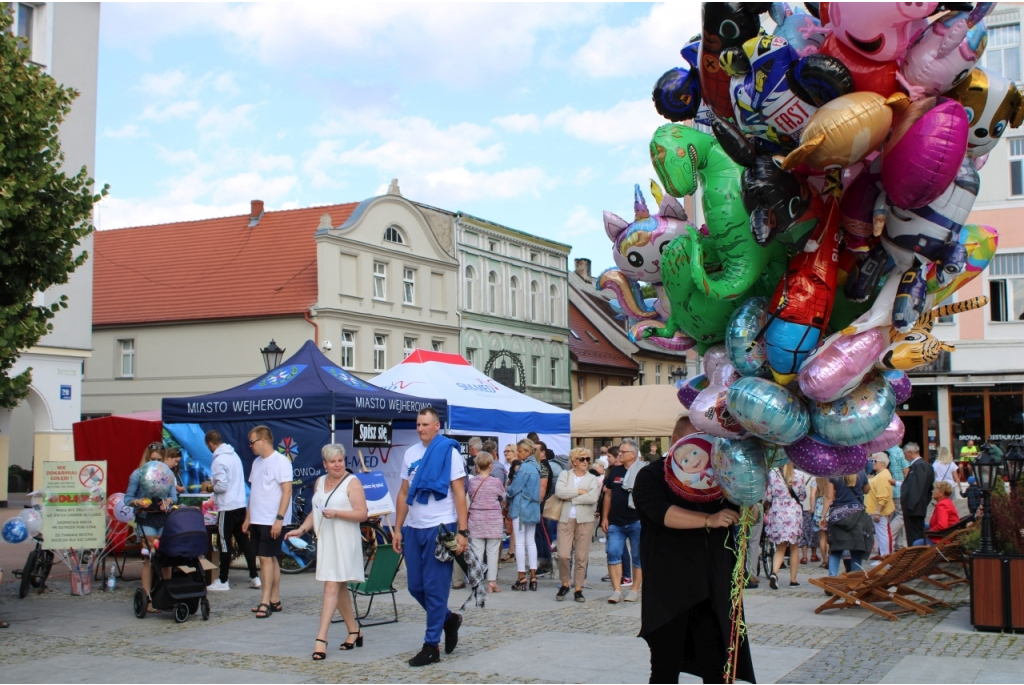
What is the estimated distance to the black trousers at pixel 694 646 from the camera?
5.77m

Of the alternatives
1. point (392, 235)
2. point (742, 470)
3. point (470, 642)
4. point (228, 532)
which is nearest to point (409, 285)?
point (392, 235)

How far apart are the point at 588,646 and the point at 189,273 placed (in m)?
34.8

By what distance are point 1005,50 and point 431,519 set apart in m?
28.5

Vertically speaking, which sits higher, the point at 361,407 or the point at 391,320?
the point at 391,320

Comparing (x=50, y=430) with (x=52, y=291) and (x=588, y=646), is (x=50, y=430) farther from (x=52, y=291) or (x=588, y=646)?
(x=588, y=646)

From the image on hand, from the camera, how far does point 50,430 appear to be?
2614cm

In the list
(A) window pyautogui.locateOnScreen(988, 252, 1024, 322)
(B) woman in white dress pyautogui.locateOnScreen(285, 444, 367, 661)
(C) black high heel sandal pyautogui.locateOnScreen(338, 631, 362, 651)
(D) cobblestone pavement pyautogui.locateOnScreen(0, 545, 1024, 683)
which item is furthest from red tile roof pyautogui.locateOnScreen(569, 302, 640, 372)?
(B) woman in white dress pyautogui.locateOnScreen(285, 444, 367, 661)

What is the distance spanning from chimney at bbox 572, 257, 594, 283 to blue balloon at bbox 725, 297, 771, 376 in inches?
2109

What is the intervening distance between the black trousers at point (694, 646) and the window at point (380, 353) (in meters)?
33.3

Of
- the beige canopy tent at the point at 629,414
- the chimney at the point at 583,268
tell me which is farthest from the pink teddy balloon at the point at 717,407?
the chimney at the point at 583,268

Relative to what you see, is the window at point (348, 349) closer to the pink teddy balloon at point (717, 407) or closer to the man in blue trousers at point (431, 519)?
the man in blue trousers at point (431, 519)

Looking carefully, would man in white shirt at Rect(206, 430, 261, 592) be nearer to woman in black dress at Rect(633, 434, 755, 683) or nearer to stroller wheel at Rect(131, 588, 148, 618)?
stroller wheel at Rect(131, 588, 148, 618)

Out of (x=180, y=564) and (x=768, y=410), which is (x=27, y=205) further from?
(x=768, y=410)

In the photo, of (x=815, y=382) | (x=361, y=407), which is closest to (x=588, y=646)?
(x=815, y=382)
